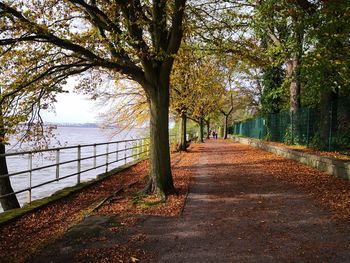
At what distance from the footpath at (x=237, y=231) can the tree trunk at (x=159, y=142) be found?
93cm

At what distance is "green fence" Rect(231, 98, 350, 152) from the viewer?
1603cm

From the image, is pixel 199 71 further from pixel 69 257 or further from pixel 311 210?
pixel 69 257

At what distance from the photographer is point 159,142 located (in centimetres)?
1045

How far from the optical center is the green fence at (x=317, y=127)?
52.6ft

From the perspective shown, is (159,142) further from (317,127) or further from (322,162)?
(317,127)

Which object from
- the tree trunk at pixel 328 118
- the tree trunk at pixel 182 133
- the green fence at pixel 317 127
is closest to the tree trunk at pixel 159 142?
the green fence at pixel 317 127

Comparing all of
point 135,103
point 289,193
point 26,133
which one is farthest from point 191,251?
point 135,103

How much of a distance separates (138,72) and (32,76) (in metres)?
2.74

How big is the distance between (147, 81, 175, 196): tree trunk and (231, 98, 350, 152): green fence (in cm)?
849

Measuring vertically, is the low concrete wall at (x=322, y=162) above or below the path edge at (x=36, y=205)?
above

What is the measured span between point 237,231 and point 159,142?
4.22m

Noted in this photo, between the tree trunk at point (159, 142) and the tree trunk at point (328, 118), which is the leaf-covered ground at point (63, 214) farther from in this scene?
the tree trunk at point (328, 118)

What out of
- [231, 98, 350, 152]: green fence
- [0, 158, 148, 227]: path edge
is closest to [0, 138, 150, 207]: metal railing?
[0, 158, 148, 227]: path edge

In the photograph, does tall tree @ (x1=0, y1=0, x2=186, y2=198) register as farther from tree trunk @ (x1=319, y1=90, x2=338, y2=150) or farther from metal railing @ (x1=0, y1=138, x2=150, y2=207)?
tree trunk @ (x1=319, y1=90, x2=338, y2=150)
